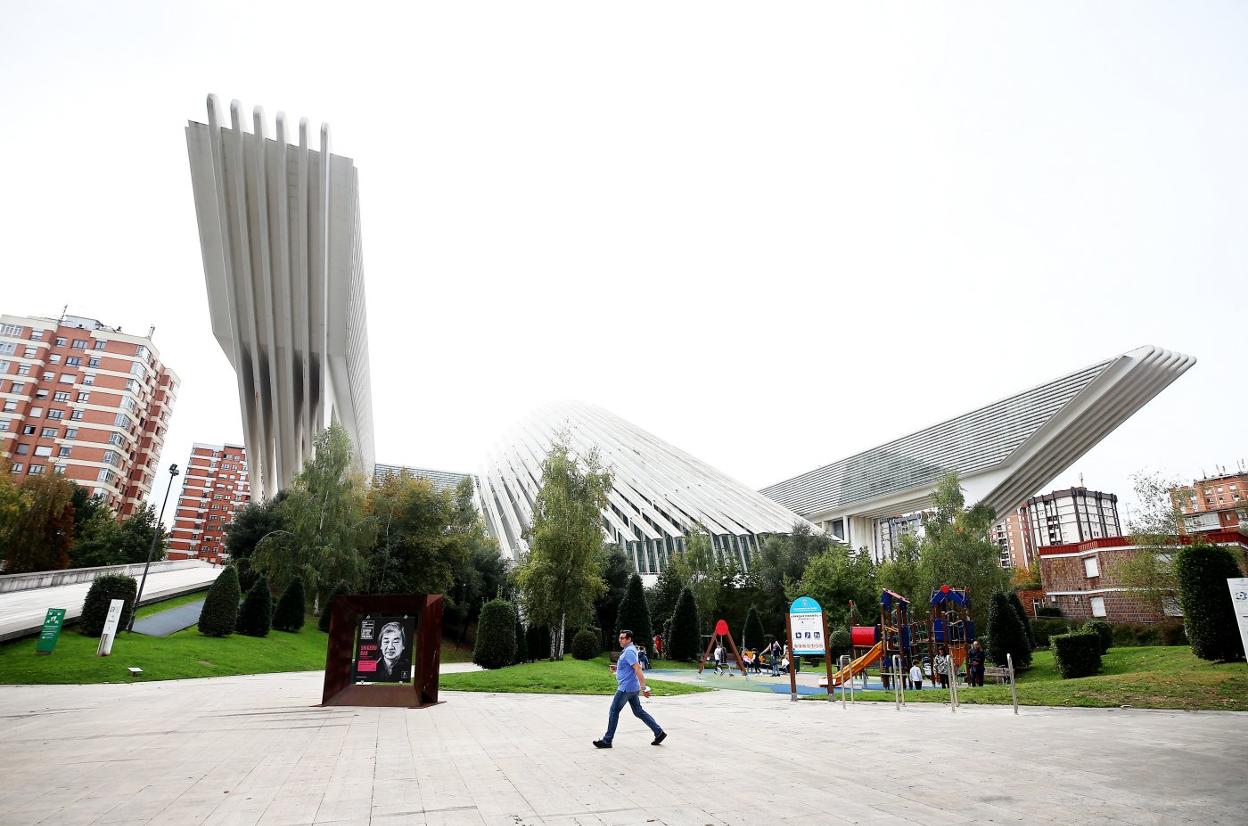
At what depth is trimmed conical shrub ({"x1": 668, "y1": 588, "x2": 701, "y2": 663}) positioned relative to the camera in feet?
97.3

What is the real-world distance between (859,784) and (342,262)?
115ft

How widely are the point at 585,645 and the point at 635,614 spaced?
396cm

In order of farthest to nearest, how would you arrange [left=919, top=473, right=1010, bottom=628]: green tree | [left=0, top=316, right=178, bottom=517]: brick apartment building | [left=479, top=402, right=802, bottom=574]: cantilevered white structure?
[left=0, top=316, right=178, bottom=517]: brick apartment building, [left=479, top=402, right=802, bottom=574]: cantilevered white structure, [left=919, top=473, right=1010, bottom=628]: green tree

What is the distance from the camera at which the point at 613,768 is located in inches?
241

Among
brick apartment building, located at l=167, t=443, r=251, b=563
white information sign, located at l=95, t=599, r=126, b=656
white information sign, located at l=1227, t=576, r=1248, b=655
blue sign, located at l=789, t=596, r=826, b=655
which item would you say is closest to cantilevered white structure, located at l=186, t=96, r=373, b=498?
white information sign, located at l=95, t=599, r=126, b=656

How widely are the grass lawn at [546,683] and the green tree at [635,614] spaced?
897 cm

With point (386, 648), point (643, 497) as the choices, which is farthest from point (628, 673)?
point (643, 497)

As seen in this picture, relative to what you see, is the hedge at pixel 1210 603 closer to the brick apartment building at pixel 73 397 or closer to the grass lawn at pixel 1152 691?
the grass lawn at pixel 1152 691

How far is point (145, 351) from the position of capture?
62.5 metres

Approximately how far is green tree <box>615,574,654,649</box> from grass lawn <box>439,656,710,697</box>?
897 cm

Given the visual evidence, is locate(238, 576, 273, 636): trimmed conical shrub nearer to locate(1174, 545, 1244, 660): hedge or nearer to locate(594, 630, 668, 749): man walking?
locate(594, 630, 668, 749): man walking

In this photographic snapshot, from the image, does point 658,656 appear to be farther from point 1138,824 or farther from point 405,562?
point 1138,824

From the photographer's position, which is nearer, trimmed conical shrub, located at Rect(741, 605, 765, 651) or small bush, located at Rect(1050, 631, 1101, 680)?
small bush, located at Rect(1050, 631, 1101, 680)

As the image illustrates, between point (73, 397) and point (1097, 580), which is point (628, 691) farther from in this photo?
Answer: point (73, 397)
